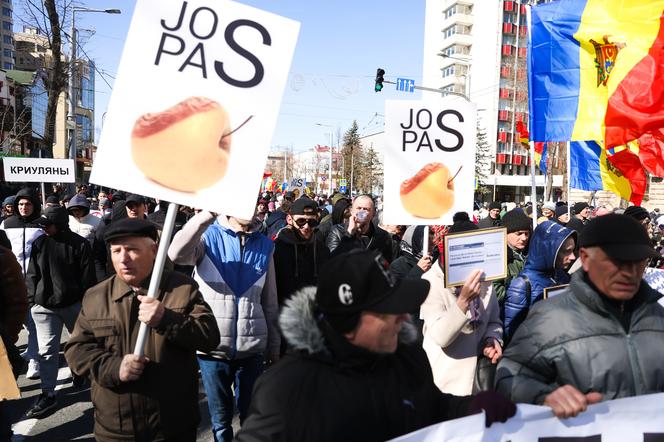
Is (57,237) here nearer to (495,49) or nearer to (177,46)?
(177,46)

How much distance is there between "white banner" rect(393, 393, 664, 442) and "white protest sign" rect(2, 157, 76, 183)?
462 inches

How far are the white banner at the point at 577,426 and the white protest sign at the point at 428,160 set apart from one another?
306cm

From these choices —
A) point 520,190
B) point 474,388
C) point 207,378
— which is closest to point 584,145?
point 474,388

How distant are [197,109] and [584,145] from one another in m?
8.00

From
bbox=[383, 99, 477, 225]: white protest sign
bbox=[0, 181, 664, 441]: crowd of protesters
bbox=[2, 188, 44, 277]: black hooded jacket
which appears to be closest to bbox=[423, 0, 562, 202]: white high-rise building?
bbox=[383, 99, 477, 225]: white protest sign

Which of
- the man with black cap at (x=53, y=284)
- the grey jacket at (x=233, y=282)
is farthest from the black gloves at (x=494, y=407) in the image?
the man with black cap at (x=53, y=284)

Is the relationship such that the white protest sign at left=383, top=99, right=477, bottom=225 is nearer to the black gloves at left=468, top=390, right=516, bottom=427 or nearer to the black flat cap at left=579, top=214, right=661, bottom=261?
the black flat cap at left=579, top=214, right=661, bottom=261

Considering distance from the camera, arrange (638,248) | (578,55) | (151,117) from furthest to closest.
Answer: (578,55), (151,117), (638,248)

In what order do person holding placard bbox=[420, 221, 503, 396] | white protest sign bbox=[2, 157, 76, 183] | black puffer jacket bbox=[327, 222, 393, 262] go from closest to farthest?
person holding placard bbox=[420, 221, 503, 396] → black puffer jacket bbox=[327, 222, 393, 262] → white protest sign bbox=[2, 157, 76, 183]

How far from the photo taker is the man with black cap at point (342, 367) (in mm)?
1826

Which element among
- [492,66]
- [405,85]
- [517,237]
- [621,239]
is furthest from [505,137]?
[621,239]

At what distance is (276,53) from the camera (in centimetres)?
285

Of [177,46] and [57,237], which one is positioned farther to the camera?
[57,237]

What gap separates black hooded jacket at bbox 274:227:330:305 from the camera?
4965mm
